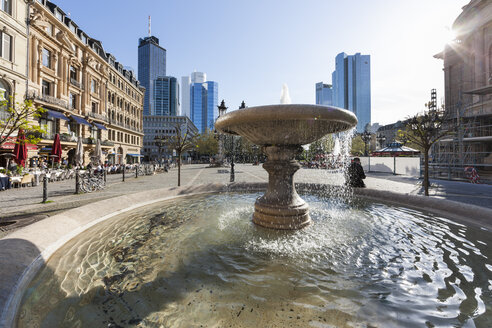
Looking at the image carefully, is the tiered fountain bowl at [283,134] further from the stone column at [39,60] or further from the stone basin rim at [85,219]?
the stone column at [39,60]

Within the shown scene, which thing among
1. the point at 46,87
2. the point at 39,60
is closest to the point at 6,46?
the point at 39,60

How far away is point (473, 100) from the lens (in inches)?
843

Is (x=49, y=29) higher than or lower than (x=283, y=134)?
higher

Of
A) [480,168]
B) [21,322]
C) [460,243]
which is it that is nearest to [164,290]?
[21,322]

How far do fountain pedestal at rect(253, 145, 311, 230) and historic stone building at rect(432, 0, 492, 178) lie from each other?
19165 mm

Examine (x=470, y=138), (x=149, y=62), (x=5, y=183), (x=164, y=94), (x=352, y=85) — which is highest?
(x=149, y=62)

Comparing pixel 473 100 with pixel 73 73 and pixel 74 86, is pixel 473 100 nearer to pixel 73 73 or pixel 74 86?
pixel 74 86

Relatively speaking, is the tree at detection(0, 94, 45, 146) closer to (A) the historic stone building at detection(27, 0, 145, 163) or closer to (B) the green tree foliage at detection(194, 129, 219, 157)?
(A) the historic stone building at detection(27, 0, 145, 163)

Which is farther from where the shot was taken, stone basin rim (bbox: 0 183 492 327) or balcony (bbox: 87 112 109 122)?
balcony (bbox: 87 112 109 122)

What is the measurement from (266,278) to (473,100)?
30.9 metres

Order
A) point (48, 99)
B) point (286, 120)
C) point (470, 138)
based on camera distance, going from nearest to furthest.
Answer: point (286, 120) < point (470, 138) < point (48, 99)

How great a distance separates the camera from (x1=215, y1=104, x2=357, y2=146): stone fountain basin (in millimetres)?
3541

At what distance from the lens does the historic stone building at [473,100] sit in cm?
1825

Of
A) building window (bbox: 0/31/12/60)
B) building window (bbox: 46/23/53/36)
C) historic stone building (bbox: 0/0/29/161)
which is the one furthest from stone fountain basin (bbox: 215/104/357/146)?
building window (bbox: 46/23/53/36)
